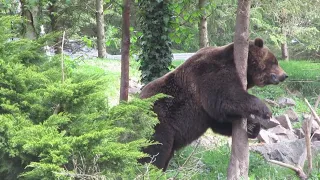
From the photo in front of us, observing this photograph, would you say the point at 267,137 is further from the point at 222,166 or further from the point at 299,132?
the point at 222,166

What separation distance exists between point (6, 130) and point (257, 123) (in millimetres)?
4167

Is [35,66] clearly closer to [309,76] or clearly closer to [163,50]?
[163,50]

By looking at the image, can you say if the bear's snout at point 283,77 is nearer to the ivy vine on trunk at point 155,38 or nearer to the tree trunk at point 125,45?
the tree trunk at point 125,45

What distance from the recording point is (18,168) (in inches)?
152

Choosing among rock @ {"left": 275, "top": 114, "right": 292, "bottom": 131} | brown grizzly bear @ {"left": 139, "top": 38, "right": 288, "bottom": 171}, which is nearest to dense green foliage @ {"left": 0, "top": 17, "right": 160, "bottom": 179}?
brown grizzly bear @ {"left": 139, "top": 38, "right": 288, "bottom": 171}

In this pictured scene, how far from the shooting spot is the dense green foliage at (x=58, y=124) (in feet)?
11.6

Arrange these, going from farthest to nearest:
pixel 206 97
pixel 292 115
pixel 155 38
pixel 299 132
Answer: pixel 292 115, pixel 299 132, pixel 155 38, pixel 206 97

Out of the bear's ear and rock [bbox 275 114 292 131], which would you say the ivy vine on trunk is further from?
rock [bbox 275 114 292 131]

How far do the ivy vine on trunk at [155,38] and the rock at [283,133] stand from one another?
308 centimetres

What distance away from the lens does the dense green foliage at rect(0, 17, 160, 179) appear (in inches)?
140

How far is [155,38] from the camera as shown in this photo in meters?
10.2

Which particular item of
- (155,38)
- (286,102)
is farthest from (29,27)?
(286,102)

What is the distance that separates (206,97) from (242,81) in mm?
636

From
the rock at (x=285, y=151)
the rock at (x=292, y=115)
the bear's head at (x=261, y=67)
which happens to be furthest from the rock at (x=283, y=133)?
the bear's head at (x=261, y=67)
